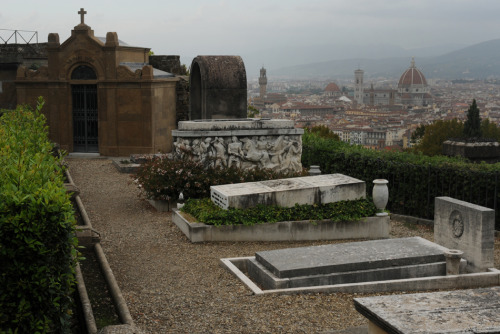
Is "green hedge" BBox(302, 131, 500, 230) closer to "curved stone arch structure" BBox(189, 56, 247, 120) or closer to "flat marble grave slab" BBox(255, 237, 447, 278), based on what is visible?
"curved stone arch structure" BBox(189, 56, 247, 120)

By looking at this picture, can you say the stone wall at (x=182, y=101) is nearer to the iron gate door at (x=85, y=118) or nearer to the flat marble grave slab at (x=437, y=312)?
the iron gate door at (x=85, y=118)

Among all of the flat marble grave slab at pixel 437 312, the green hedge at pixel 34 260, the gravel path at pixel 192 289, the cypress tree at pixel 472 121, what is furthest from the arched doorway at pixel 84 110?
the cypress tree at pixel 472 121

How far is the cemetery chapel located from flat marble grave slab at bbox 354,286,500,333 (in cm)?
1582

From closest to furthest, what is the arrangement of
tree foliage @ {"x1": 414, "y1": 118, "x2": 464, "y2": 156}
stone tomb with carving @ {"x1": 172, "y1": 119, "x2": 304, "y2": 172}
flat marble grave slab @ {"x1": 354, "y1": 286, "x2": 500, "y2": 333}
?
flat marble grave slab @ {"x1": 354, "y1": 286, "x2": 500, "y2": 333}, stone tomb with carving @ {"x1": 172, "y1": 119, "x2": 304, "y2": 172}, tree foliage @ {"x1": 414, "y1": 118, "x2": 464, "y2": 156}

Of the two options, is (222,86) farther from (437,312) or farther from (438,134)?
(438,134)

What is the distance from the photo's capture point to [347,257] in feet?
26.8

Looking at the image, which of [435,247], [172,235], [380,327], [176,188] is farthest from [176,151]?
[380,327]

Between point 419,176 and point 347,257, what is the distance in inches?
186

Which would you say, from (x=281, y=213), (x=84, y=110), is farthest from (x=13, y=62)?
(x=281, y=213)

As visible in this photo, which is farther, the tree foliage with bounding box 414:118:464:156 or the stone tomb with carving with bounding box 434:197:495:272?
the tree foliage with bounding box 414:118:464:156

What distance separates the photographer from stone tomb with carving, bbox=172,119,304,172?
43.0 feet

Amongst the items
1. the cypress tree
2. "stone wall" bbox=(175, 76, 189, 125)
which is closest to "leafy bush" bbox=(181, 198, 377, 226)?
"stone wall" bbox=(175, 76, 189, 125)

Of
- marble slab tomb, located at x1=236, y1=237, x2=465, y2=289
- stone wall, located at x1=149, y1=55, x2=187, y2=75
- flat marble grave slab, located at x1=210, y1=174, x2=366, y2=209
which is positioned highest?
stone wall, located at x1=149, y1=55, x2=187, y2=75

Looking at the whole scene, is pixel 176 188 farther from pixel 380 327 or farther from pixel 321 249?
pixel 380 327
